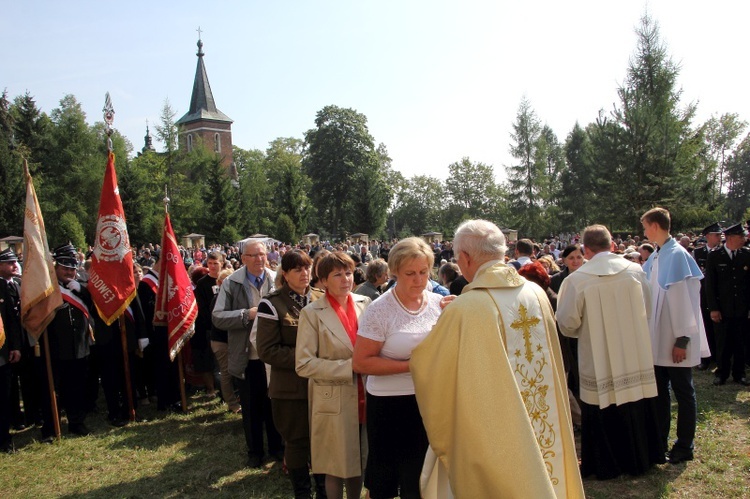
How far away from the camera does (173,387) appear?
7.80 metres

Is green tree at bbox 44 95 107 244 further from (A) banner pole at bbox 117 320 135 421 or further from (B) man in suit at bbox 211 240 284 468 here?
A: (B) man in suit at bbox 211 240 284 468

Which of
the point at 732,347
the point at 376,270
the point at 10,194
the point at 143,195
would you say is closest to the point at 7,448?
the point at 376,270

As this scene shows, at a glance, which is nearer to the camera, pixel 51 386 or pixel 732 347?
pixel 51 386

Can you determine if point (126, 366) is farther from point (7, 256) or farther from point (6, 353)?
point (7, 256)

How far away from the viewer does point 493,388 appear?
8.46ft

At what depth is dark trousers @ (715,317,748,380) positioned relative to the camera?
752 cm

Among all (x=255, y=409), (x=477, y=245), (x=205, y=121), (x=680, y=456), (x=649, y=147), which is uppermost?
(x=205, y=121)

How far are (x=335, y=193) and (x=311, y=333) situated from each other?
5727 cm

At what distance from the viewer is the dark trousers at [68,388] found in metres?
6.44

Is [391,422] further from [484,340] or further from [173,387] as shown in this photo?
[173,387]

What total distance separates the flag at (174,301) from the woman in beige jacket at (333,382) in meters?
3.73

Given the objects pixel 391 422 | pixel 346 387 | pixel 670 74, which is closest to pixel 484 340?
pixel 391 422

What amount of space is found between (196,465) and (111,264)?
272 centimetres

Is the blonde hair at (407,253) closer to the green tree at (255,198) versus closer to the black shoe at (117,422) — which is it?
the black shoe at (117,422)
